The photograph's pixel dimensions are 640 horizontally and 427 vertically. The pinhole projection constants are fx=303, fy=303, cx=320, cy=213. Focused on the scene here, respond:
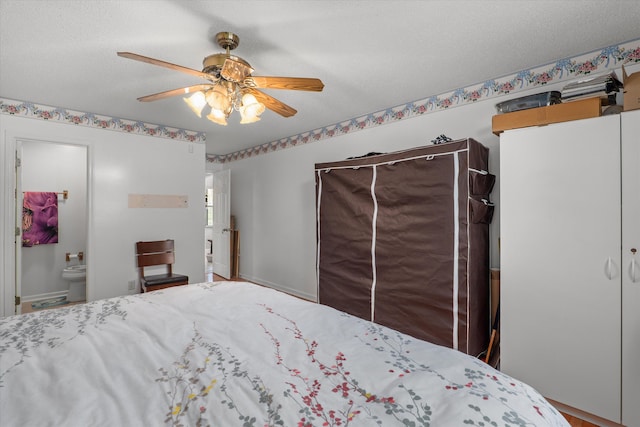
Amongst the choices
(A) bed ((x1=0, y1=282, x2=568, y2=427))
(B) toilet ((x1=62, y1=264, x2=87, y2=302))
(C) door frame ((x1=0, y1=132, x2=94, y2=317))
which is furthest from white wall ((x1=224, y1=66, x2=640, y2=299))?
(C) door frame ((x1=0, y1=132, x2=94, y2=317))

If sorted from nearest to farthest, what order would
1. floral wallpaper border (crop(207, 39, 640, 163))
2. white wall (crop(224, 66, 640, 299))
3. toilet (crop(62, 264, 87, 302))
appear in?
floral wallpaper border (crop(207, 39, 640, 163)) → white wall (crop(224, 66, 640, 299)) → toilet (crop(62, 264, 87, 302))

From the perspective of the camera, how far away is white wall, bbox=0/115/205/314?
10.5 ft

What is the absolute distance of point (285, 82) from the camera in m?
1.89

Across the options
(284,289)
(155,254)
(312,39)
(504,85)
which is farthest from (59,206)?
(504,85)

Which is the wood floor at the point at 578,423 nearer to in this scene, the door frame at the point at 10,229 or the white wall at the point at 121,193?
the white wall at the point at 121,193

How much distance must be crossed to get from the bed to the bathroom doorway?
3.84 metres

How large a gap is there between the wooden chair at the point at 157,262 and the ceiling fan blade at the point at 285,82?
109 inches

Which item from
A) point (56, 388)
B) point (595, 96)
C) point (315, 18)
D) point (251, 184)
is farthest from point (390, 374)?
point (251, 184)

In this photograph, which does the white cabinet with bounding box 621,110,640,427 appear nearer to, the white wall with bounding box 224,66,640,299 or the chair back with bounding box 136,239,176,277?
the white wall with bounding box 224,66,640,299

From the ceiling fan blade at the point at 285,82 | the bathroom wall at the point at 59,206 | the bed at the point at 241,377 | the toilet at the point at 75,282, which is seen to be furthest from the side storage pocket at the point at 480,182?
the toilet at the point at 75,282

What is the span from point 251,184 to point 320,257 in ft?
8.41

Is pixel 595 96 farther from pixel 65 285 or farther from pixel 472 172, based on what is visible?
pixel 65 285

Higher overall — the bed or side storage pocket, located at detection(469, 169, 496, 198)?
side storage pocket, located at detection(469, 169, 496, 198)

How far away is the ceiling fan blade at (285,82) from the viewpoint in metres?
1.86
